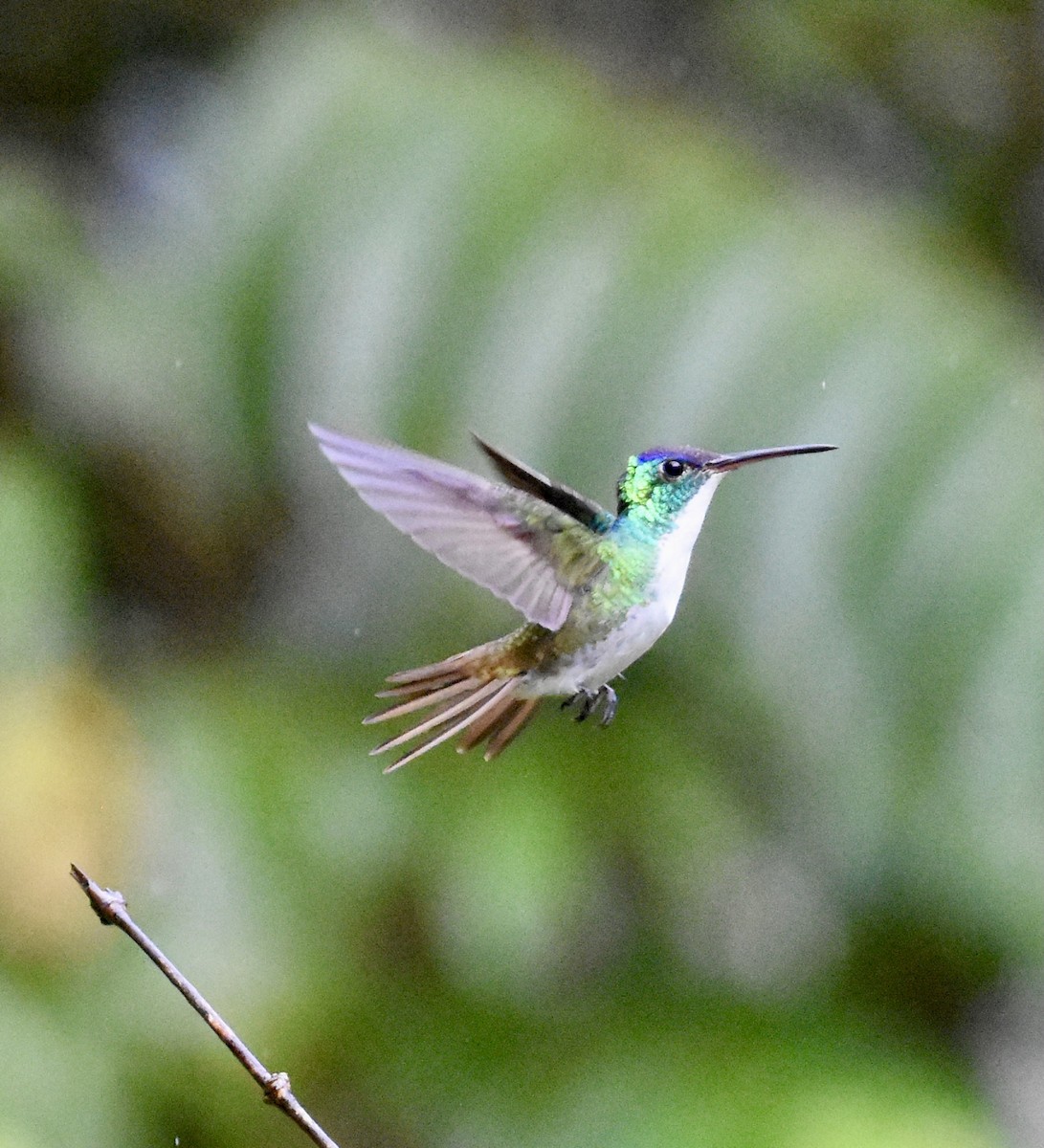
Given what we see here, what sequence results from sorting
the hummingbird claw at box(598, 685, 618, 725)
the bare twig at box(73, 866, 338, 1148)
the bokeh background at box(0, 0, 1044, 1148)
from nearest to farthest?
1. the bare twig at box(73, 866, 338, 1148)
2. the hummingbird claw at box(598, 685, 618, 725)
3. the bokeh background at box(0, 0, 1044, 1148)

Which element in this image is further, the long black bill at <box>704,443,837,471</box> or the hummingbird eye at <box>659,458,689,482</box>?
the hummingbird eye at <box>659,458,689,482</box>

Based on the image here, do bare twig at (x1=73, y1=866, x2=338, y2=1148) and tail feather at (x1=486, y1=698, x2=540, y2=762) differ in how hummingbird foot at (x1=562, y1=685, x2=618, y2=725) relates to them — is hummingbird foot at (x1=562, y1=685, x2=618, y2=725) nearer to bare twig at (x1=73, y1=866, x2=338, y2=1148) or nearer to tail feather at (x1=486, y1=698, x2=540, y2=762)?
tail feather at (x1=486, y1=698, x2=540, y2=762)

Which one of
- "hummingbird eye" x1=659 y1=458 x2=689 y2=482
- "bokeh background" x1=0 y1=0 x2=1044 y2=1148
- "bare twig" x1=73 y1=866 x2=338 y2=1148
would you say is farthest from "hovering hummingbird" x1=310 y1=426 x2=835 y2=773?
"bokeh background" x1=0 y1=0 x2=1044 y2=1148

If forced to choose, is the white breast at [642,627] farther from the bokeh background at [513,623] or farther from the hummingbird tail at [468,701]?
the bokeh background at [513,623]

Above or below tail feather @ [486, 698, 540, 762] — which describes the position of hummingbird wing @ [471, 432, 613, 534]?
above

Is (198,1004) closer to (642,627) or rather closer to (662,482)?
(642,627)

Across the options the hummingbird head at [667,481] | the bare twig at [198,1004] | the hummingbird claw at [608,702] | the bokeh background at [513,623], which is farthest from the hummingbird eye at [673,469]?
the bokeh background at [513,623]

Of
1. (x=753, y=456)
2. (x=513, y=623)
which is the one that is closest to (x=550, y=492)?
(x=753, y=456)
